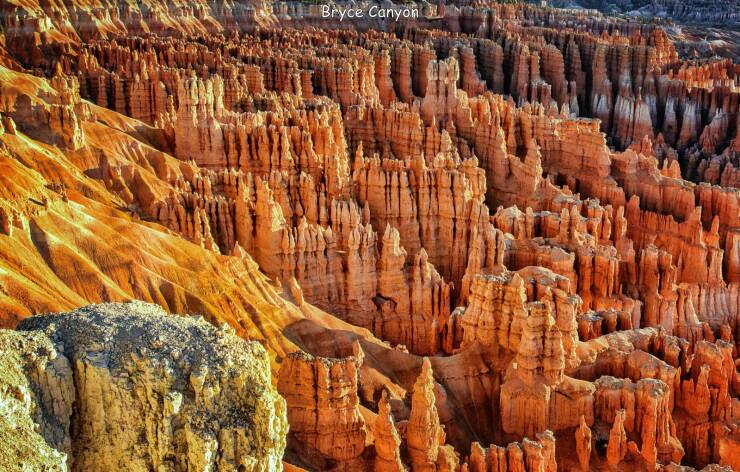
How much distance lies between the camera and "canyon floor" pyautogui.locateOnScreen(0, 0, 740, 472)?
431 inches

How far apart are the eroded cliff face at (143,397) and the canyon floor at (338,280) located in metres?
0.03

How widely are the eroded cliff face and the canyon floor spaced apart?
0.09ft

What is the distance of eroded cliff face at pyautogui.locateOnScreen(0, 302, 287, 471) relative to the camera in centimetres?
1062

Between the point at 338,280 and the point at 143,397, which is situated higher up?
the point at 143,397

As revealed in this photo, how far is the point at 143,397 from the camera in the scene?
10.8 m

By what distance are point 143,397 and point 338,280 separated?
1859cm

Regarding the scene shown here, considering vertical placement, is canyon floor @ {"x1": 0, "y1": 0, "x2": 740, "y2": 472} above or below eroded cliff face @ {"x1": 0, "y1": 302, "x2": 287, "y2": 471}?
below

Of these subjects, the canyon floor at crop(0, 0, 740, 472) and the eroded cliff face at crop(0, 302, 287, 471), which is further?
the canyon floor at crop(0, 0, 740, 472)

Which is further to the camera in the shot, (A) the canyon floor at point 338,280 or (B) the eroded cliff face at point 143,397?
(A) the canyon floor at point 338,280

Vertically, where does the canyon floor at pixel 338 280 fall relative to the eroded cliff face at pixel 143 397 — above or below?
below

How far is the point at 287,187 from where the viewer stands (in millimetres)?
32406

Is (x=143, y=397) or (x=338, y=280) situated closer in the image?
(x=143, y=397)

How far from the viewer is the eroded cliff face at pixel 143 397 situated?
10.6 meters

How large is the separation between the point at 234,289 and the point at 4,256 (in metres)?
5.30
